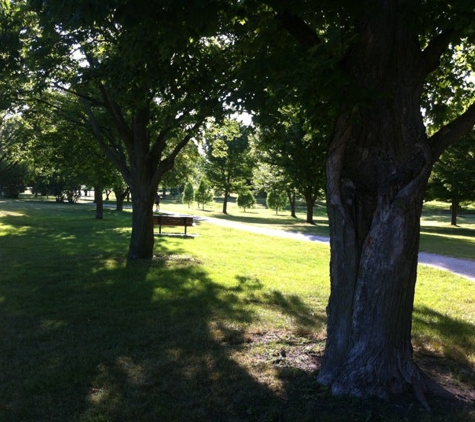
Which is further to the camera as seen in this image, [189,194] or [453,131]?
[189,194]

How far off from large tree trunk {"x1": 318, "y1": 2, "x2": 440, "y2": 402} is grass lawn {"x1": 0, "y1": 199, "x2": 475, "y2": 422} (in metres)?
0.34

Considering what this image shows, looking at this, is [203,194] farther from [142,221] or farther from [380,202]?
[380,202]

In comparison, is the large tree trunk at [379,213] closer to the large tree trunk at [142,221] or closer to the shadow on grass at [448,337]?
the shadow on grass at [448,337]

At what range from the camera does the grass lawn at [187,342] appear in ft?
11.9

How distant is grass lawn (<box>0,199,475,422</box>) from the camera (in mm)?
3637

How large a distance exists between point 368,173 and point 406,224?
0.57 metres

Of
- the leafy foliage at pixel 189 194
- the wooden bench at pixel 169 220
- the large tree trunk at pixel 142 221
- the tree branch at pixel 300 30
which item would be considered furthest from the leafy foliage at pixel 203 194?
the tree branch at pixel 300 30

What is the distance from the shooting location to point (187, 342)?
5.29 meters

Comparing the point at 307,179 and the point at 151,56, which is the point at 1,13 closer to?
the point at 151,56

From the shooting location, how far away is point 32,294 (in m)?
7.59

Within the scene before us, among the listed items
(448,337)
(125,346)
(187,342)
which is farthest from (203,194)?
(125,346)

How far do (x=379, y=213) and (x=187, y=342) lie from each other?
2.85 metres

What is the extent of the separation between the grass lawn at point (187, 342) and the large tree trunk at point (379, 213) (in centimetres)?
34

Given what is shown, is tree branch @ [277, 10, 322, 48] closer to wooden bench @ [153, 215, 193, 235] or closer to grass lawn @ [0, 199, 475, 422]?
grass lawn @ [0, 199, 475, 422]
